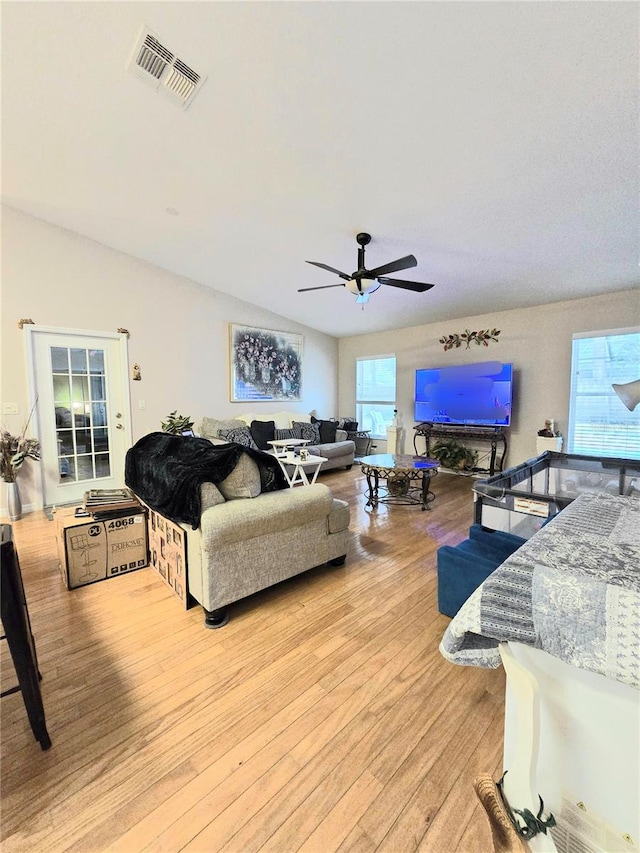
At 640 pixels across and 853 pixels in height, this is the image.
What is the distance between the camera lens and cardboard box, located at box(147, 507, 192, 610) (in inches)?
81.9

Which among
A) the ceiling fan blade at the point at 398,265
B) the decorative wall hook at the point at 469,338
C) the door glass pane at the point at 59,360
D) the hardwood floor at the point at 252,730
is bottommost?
the hardwood floor at the point at 252,730

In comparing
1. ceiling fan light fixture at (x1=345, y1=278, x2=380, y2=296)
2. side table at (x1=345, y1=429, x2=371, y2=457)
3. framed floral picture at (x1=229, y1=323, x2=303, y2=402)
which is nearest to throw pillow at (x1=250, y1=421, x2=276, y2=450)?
framed floral picture at (x1=229, y1=323, x2=303, y2=402)

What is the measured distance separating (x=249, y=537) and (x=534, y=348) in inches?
184

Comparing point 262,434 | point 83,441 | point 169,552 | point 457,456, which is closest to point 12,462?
point 83,441

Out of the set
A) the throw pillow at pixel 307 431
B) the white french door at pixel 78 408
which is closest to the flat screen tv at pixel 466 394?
the throw pillow at pixel 307 431

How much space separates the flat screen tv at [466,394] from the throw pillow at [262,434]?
96.4 inches

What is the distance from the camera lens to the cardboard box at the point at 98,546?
2.29 m

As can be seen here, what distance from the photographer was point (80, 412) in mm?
4262

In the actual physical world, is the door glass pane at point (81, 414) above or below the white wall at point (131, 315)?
below

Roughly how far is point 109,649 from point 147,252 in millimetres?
4340

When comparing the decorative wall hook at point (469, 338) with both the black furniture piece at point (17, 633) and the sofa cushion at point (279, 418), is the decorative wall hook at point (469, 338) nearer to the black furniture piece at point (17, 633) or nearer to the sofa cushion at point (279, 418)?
the sofa cushion at point (279, 418)

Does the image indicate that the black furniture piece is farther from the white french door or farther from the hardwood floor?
the white french door

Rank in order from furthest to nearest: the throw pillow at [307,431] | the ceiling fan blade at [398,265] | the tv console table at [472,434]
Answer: the throw pillow at [307,431], the tv console table at [472,434], the ceiling fan blade at [398,265]

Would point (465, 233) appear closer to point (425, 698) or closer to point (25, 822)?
point (425, 698)
